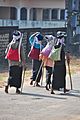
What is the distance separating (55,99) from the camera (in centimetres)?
1343

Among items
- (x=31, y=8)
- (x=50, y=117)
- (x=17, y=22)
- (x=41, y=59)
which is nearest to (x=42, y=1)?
(x=31, y=8)

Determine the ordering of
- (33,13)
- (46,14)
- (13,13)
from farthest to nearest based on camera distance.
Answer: (46,14) < (33,13) < (13,13)

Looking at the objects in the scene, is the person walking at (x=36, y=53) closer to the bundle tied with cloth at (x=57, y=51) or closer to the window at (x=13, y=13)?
the bundle tied with cloth at (x=57, y=51)

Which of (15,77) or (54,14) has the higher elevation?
(54,14)

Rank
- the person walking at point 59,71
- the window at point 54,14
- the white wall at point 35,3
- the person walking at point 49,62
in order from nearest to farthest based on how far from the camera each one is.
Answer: the person walking at point 59,71
the person walking at point 49,62
the white wall at point 35,3
the window at point 54,14

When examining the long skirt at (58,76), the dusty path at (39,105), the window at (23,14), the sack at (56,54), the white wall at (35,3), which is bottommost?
the dusty path at (39,105)

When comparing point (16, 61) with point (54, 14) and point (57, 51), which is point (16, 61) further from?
point (54, 14)

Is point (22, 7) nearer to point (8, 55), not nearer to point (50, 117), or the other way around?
point (8, 55)

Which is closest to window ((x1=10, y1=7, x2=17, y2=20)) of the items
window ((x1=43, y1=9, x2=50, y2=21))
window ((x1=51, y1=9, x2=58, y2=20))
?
window ((x1=43, y1=9, x2=50, y2=21))

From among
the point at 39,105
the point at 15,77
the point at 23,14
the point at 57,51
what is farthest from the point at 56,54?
the point at 23,14

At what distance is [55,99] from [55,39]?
2.01 meters

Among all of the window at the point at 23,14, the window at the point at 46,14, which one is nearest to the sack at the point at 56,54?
the window at the point at 23,14

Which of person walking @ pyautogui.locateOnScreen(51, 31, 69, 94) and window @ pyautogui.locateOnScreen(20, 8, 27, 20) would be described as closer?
person walking @ pyautogui.locateOnScreen(51, 31, 69, 94)

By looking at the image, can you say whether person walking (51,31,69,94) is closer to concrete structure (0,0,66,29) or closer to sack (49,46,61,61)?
sack (49,46,61,61)
